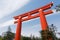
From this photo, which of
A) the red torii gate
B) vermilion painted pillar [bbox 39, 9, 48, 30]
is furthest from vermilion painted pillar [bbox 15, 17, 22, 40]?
vermilion painted pillar [bbox 39, 9, 48, 30]

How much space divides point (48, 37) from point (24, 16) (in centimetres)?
778

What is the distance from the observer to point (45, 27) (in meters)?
18.9

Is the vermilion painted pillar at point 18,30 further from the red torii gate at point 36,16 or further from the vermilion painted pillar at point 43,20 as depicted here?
the vermilion painted pillar at point 43,20

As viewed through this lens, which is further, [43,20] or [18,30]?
[18,30]

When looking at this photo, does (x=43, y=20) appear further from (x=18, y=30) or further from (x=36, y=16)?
(x=18, y=30)

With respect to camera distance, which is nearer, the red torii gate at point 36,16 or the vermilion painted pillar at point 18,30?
the red torii gate at point 36,16

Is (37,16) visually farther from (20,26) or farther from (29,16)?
(20,26)

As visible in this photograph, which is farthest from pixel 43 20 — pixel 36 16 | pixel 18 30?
pixel 18 30

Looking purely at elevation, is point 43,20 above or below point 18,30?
above

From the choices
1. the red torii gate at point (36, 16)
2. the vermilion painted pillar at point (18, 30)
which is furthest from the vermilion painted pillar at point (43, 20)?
the vermilion painted pillar at point (18, 30)

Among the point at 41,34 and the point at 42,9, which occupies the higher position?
the point at 42,9

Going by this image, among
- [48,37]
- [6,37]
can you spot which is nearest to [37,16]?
[48,37]

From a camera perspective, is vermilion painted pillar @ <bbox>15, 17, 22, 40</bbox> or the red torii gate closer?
the red torii gate

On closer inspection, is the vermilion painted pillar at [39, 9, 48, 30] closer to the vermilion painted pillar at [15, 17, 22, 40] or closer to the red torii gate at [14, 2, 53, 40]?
the red torii gate at [14, 2, 53, 40]
